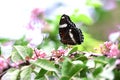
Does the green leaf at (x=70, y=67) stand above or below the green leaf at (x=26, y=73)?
above

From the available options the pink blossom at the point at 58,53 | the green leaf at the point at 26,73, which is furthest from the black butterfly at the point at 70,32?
the green leaf at the point at 26,73

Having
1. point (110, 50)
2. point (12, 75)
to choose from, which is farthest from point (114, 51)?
point (12, 75)

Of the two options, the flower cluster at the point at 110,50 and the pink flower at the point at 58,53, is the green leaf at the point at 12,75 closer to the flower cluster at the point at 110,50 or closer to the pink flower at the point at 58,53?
the pink flower at the point at 58,53

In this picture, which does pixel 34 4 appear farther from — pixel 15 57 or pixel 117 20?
pixel 117 20

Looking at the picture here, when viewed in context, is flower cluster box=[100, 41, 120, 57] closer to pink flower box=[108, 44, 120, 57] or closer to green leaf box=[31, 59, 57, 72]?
pink flower box=[108, 44, 120, 57]

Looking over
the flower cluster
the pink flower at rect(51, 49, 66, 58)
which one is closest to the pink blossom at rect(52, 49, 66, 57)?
the pink flower at rect(51, 49, 66, 58)

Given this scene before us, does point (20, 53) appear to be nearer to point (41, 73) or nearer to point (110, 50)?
point (41, 73)
